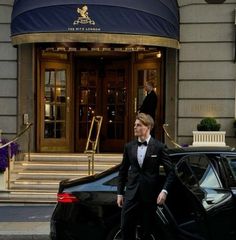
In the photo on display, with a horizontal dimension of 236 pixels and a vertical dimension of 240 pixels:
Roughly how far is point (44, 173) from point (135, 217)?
7398mm

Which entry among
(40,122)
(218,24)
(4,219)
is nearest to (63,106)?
(40,122)

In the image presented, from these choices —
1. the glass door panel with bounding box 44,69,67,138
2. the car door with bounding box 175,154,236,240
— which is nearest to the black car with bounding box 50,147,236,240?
the car door with bounding box 175,154,236,240

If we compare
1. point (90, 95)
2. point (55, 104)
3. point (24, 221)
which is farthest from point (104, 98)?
point (24, 221)

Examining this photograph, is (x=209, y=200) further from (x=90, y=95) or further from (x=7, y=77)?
(x=90, y=95)

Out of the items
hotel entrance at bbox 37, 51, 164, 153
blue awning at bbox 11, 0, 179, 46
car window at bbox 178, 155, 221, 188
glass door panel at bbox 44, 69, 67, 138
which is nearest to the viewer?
car window at bbox 178, 155, 221, 188

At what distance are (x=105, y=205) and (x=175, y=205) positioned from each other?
0.83 metres

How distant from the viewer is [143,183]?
6.15 meters

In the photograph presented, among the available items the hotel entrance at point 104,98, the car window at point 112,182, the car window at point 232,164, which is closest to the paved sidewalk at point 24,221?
the car window at point 112,182

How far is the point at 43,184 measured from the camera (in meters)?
12.8

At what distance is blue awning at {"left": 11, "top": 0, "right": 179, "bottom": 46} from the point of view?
12656 millimetres

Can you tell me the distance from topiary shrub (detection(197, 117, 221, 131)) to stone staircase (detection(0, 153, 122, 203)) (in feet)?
7.07

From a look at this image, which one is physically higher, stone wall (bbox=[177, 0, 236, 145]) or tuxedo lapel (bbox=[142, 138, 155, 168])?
stone wall (bbox=[177, 0, 236, 145])

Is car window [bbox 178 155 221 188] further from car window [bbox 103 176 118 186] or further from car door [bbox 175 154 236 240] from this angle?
car window [bbox 103 176 118 186]

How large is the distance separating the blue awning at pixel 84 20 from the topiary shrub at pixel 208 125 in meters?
2.35
